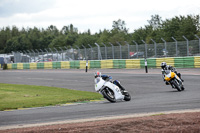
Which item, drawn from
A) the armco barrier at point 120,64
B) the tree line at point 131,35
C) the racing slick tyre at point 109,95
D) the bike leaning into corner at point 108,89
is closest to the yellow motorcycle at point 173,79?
the bike leaning into corner at point 108,89

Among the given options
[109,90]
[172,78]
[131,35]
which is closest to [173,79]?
[172,78]

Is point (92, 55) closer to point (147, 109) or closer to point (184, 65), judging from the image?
point (184, 65)

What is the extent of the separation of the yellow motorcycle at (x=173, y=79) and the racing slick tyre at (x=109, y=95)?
11.9ft

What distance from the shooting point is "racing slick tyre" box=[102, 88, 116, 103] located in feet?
44.8

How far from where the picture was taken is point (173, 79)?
16469 millimetres

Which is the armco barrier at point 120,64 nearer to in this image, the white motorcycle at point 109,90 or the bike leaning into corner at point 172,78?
the bike leaning into corner at point 172,78

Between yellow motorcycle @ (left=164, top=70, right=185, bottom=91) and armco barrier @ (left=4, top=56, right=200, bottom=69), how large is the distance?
13798 millimetres

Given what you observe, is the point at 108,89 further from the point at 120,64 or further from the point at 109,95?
the point at 120,64

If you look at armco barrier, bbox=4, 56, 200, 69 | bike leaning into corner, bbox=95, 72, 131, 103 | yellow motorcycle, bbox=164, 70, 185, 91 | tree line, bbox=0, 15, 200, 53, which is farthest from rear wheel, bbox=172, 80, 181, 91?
tree line, bbox=0, 15, 200, 53

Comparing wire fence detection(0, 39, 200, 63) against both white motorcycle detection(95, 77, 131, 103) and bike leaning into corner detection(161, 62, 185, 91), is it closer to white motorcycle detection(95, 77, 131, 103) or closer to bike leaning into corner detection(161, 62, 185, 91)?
bike leaning into corner detection(161, 62, 185, 91)

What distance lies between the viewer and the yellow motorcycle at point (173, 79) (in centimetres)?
1636

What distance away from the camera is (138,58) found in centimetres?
3619

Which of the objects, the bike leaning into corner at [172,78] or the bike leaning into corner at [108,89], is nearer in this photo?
the bike leaning into corner at [108,89]

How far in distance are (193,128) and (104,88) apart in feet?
22.4
